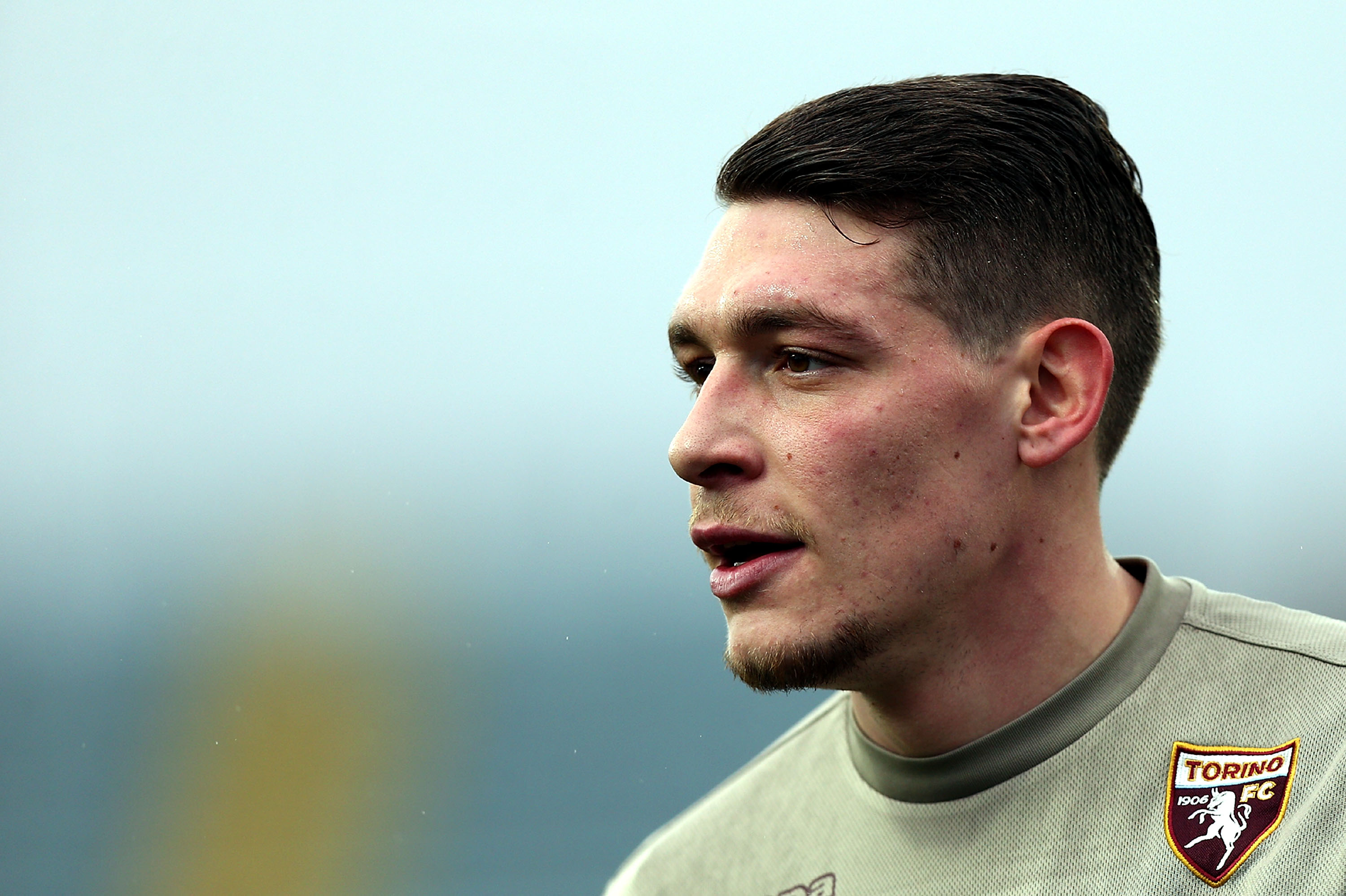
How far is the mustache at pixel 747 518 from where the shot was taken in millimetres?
1172

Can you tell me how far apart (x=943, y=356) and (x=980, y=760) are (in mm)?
420

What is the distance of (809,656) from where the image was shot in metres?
1.16

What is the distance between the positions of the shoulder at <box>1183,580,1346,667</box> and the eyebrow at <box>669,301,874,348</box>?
1.65 feet

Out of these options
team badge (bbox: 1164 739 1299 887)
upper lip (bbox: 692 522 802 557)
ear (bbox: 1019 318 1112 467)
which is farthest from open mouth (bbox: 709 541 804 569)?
team badge (bbox: 1164 739 1299 887)

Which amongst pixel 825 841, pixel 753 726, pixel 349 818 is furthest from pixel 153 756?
pixel 825 841

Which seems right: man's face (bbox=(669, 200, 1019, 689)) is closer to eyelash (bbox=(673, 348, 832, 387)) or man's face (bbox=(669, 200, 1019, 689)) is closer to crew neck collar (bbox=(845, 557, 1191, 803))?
eyelash (bbox=(673, 348, 832, 387))

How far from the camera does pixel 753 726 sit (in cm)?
538

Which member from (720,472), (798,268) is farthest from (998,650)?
(798,268)

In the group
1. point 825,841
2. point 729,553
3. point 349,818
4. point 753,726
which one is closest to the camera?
point 729,553

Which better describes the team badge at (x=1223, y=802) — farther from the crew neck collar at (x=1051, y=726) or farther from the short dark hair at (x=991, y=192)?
the short dark hair at (x=991, y=192)

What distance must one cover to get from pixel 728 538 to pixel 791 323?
23 centimetres

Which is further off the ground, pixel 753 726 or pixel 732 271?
pixel 732 271

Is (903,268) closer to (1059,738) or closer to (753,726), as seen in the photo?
(1059,738)

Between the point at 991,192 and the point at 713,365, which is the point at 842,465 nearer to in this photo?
the point at 713,365
